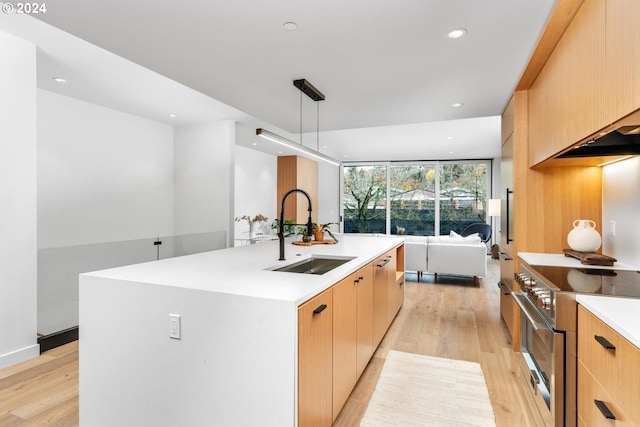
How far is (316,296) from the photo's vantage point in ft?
5.10

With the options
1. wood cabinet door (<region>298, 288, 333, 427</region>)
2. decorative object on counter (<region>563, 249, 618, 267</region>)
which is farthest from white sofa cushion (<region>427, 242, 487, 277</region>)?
wood cabinet door (<region>298, 288, 333, 427</region>)

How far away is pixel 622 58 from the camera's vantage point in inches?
48.4

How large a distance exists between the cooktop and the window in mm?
7115

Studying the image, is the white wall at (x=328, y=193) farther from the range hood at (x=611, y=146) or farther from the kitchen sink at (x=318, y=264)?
the range hood at (x=611, y=146)

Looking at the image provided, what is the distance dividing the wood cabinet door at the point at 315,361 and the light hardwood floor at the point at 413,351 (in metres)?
0.43

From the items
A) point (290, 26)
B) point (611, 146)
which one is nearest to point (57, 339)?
point (290, 26)

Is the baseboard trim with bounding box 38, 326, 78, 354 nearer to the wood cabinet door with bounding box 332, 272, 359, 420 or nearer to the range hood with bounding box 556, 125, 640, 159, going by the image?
the wood cabinet door with bounding box 332, 272, 359, 420

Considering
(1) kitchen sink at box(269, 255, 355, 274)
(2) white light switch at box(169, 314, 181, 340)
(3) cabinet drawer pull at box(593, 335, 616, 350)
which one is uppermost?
(1) kitchen sink at box(269, 255, 355, 274)

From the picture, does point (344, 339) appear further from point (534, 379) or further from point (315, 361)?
point (534, 379)

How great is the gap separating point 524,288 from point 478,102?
2.00 metres

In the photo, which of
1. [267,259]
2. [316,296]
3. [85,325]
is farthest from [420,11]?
[85,325]

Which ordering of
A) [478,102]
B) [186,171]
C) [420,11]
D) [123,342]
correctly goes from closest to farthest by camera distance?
[123,342], [420,11], [478,102], [186,171]

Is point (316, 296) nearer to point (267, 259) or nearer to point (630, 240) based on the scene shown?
point (267, 259)

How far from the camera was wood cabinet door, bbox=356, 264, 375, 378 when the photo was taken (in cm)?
226
